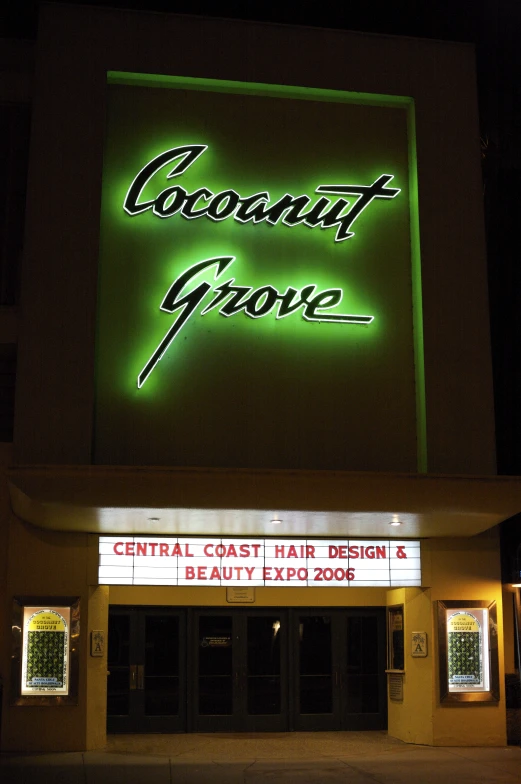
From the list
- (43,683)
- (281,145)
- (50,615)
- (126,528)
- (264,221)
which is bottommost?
(43,683)

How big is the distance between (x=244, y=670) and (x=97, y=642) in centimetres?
399

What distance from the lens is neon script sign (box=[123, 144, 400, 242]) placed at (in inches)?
639

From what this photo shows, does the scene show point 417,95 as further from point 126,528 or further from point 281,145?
point 126,528

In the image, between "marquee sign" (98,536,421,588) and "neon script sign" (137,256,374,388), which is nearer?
"neon script sign" (137,256,374,388)

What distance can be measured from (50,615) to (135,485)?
4058mm

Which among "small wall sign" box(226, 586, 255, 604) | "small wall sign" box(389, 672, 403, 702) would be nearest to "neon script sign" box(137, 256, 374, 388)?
"small wall sign" box(226, 586, 255, 604)

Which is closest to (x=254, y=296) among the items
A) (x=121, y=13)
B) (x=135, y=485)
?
(x=135, y=485)

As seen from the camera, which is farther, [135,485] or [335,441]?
[335,441]

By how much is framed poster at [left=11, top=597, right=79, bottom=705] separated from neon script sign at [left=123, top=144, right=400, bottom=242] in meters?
6.73

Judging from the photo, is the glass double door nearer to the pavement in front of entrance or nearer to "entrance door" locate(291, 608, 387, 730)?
"entrance door" locate(291, 608, 387, 730)

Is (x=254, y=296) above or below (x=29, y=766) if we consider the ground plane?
above

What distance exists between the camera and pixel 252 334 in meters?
16.1

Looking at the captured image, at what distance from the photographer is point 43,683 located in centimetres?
1612

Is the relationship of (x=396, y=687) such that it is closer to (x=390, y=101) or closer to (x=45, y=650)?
(x=45, y=650)
